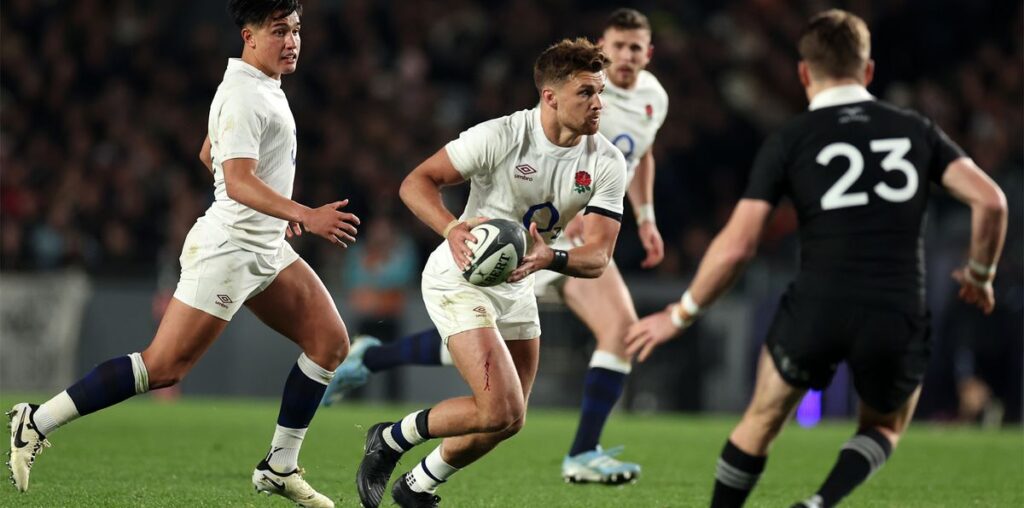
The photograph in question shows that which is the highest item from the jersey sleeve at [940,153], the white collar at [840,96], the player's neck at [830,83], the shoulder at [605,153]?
the player's neck at [830,83]

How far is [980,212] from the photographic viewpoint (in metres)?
4.61

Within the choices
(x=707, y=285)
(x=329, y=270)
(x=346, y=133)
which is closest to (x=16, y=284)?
(x=329, y=270)

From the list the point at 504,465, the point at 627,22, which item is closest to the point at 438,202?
the point at 627,22

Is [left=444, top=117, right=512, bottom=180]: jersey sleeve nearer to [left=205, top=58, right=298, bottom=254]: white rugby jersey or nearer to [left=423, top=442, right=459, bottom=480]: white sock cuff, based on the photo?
[left=205, top=58, right=298, bottom=254]: white rugby jersey

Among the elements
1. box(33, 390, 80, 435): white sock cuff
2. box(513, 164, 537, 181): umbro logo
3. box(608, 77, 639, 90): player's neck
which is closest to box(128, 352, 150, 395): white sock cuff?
box(33, 390, 80, 435): white sock cuff

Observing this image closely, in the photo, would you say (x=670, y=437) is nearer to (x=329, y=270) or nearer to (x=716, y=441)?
(x=716, y=441)

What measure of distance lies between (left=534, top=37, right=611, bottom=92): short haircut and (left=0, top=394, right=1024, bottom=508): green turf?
1911mm

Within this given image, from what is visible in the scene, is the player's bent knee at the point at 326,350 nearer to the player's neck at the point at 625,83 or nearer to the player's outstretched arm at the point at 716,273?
the player's outstretched arm at the point at 716,273

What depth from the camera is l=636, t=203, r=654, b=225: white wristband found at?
8211mm

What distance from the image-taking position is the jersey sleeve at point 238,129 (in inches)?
227

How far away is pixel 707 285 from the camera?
4.69 m

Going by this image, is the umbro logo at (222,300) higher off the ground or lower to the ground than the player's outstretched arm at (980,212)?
lower

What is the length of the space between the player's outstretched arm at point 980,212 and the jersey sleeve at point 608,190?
1578mm

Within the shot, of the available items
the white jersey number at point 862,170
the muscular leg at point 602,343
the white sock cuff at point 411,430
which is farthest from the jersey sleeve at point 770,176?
the muscular leg at point 602,343
